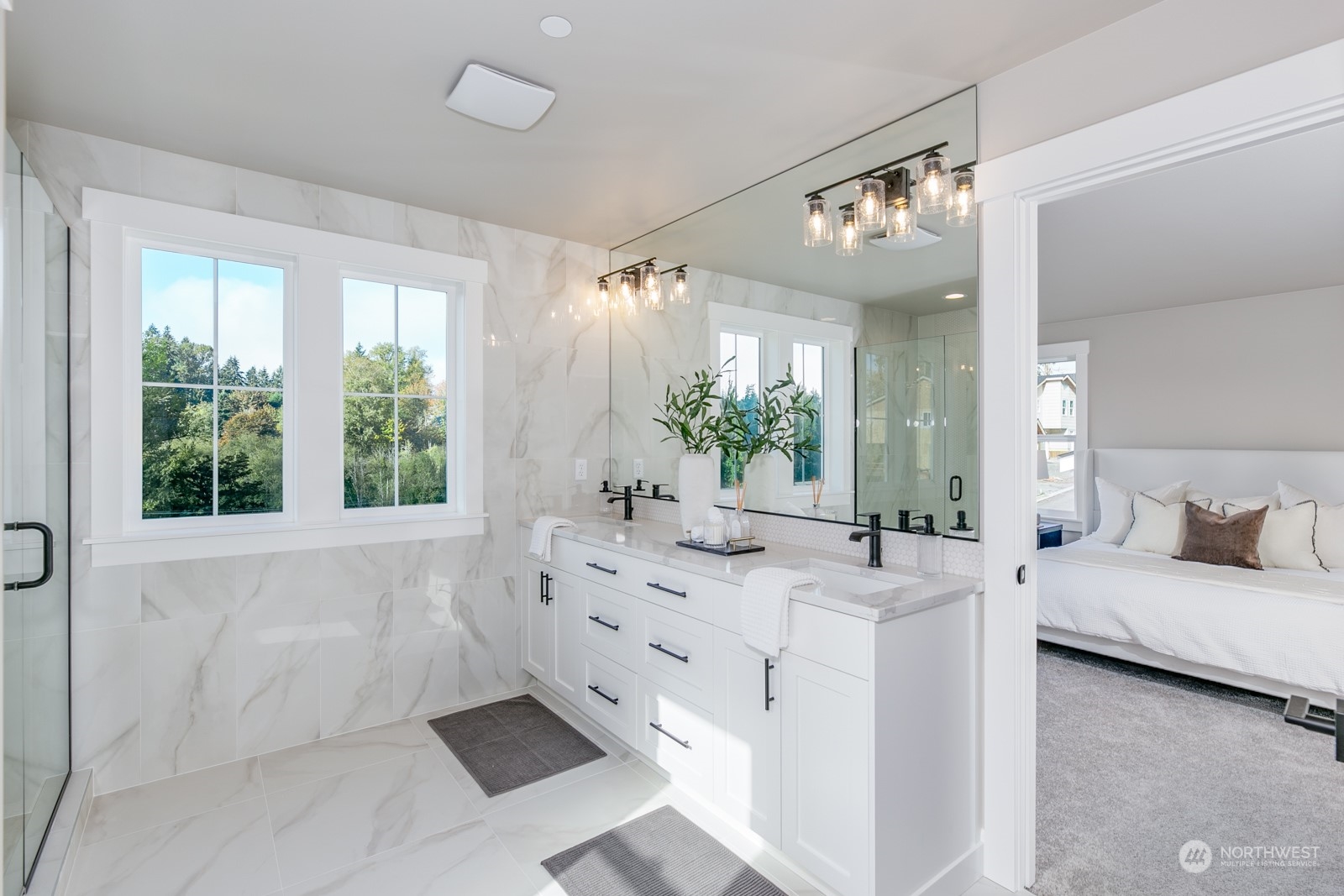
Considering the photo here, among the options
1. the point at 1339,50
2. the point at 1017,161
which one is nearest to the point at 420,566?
the point at 1017,161

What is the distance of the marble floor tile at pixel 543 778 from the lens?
7.91ft

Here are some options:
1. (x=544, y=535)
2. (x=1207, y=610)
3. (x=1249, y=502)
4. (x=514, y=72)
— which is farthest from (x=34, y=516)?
(x=1249, y=502)

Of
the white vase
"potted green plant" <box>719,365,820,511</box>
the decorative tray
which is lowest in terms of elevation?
the decorative tray

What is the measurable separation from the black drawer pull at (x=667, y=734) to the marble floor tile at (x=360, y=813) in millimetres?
703

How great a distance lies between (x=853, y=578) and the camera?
222 centimetres

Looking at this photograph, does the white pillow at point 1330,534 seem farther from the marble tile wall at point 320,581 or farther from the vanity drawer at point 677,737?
the marble tile wall at point 320,581

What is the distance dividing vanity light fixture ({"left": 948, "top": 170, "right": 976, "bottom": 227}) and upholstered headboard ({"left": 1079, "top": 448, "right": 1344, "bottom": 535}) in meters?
3.94

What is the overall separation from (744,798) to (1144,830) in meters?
1.44

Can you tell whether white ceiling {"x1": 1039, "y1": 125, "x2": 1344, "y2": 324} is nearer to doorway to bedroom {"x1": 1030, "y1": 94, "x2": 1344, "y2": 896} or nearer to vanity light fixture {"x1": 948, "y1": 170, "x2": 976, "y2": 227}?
doorway to bedroom {"x1": 1030, "y1": 94, "x2": 1344, "y2": 896}

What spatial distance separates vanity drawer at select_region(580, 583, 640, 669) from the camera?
8.52 ft

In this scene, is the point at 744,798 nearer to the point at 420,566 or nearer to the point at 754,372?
the point at 754,372

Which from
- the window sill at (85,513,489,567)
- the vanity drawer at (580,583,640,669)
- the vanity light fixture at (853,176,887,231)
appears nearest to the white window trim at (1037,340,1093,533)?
the vanity light fixture at (853,176,887,231)

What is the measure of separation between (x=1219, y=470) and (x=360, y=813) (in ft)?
18.4

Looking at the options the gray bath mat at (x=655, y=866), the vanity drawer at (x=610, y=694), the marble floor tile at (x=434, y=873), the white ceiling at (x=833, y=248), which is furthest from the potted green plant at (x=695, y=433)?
the marble floor tile at (x=434, y=873)
